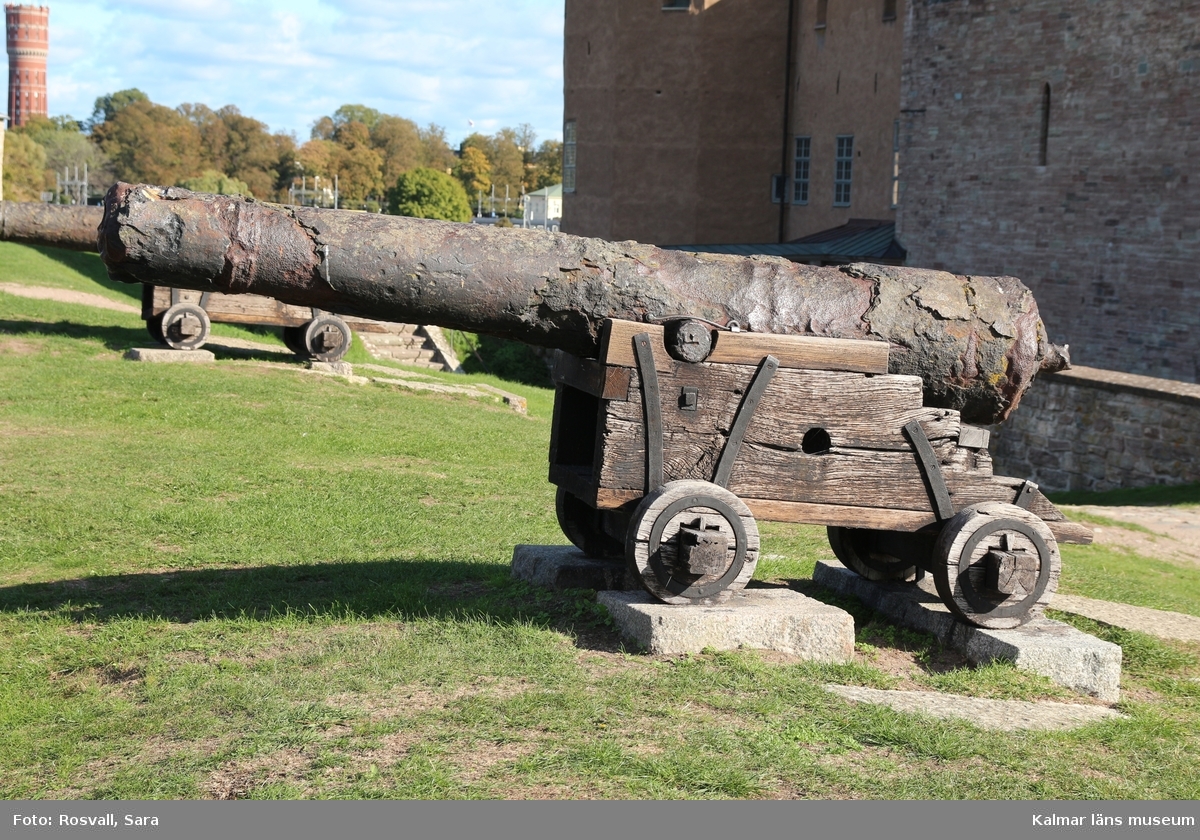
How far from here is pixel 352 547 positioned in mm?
6777

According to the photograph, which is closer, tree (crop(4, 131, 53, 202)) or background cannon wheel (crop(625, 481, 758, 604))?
background cannon wheel (crop(625, 481, 758, 604))

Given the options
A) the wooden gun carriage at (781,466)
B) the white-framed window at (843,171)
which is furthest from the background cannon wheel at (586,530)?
the white-framed window at (843,171)

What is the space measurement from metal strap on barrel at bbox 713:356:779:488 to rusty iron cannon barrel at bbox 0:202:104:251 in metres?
9.33

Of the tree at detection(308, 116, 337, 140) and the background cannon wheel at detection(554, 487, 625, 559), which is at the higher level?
the tree at detection(308, 116, 337, 140)

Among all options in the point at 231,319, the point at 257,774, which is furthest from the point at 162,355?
the point at 257,774

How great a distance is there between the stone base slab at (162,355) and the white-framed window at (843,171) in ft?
60.3

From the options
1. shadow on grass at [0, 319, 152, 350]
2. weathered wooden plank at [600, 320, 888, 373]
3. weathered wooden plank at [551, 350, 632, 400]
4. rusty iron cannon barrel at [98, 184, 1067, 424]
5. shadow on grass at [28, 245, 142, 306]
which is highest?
shadow on grass at [28, 245, 142, 306]

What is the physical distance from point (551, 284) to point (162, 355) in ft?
31.4

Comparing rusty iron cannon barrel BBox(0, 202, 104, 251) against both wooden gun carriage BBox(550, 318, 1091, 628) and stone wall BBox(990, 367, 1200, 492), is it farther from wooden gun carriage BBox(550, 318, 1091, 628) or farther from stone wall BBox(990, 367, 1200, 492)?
stone wall BBox(990, 367, 1200, 492)

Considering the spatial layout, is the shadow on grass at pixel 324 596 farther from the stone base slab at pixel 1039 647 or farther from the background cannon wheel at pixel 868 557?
the stone base slab at pixel 1039 647

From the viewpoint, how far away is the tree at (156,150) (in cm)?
5950

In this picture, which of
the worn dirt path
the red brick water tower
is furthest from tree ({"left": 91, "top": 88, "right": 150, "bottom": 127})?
the worn dirt path

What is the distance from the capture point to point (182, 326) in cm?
1370

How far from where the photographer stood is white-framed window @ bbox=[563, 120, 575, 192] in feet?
108
